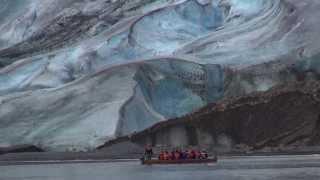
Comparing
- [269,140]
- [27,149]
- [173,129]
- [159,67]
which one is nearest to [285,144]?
[269,140]

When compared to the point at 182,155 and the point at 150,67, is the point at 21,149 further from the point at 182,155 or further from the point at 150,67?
the point at 182,155

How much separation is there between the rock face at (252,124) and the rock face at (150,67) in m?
2.41

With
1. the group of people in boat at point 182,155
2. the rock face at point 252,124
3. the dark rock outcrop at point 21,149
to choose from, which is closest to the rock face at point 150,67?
the dark rock outcrop at point 21,149

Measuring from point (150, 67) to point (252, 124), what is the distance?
12.0 meters

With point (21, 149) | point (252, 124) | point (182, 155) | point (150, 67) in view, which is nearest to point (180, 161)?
point (182, 155)

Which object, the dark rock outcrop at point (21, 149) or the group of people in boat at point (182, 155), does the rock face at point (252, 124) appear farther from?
the group of people in boat at point (182, 155)

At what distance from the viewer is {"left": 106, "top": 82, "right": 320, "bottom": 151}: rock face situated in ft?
219

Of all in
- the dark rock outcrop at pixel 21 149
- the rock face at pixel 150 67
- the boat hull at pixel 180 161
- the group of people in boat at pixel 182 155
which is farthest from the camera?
the dark rock outcrop at pixel 21 149

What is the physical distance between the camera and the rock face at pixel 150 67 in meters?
74.1

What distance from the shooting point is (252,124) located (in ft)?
227

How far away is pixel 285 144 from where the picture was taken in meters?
66.2

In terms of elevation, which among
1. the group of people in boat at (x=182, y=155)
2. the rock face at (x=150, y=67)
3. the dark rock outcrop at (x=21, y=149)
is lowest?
the group of people in boat at (x=182, y=155)

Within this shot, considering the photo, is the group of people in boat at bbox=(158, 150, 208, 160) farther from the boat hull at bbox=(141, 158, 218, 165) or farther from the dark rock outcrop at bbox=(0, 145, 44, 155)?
the dark rock outcrop at bbox=(0, 145, 44, 155)

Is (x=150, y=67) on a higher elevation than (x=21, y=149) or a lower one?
higher
